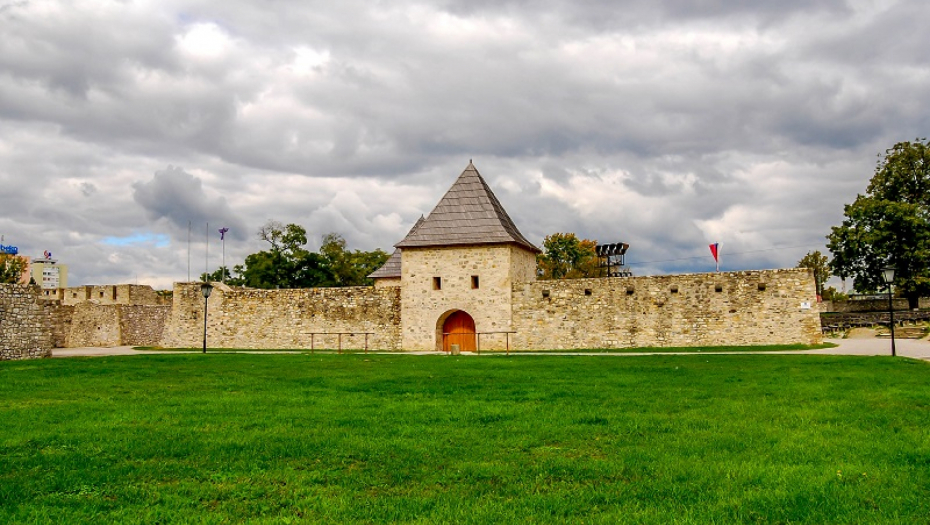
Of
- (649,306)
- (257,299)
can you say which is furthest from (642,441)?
(257,299)

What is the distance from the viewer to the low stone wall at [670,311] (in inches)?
976

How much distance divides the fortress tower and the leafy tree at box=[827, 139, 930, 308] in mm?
25139

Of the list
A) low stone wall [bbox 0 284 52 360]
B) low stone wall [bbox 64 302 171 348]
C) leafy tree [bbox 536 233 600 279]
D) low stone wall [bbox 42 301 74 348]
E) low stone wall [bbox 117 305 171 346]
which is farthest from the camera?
leafy tree [bbox 536 233 600 279]

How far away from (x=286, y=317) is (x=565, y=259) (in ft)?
121

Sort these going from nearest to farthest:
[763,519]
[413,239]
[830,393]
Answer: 1. [763,519]
2. [830,393]
3. [413,239]

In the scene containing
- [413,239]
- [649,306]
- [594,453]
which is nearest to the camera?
[594,453]

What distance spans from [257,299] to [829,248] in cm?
3525

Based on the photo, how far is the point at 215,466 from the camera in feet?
18.7

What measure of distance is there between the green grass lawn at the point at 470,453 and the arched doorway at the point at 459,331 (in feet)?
56.0

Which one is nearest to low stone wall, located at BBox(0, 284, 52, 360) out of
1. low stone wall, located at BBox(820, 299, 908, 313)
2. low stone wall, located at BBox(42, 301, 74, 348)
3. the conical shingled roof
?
the conical shingled roof

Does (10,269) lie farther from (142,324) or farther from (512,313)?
(512,313)

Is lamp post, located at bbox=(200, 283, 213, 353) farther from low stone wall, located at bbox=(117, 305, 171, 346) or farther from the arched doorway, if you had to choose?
the arched doorway

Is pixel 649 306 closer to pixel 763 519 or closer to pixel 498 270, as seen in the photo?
pixel 498 270

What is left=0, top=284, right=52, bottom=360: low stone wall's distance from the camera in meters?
20.0
